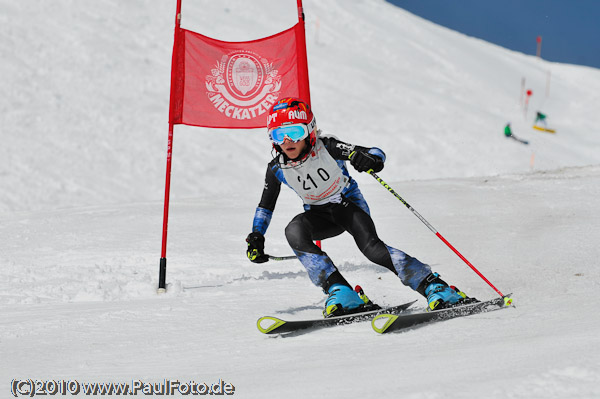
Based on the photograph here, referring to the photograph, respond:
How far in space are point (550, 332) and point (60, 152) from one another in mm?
17783

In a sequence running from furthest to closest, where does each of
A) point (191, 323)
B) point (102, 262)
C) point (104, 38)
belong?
1. point (104, 38)
2. point (102, 262)
3. point (191, 323)

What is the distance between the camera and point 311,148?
14.6 ft

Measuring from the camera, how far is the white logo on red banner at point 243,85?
6.32 metres

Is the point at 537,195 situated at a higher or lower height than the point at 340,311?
lower

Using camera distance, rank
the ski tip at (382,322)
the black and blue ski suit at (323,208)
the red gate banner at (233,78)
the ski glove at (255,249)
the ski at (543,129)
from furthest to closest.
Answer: the ski at (543,129) < the red gate banner at (233,78) < the ski glove at (255,249) < the black and blue ski suit at (323,208) < the ski tip at (382,322)

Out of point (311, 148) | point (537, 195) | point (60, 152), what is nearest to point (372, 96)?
point (60, 152)

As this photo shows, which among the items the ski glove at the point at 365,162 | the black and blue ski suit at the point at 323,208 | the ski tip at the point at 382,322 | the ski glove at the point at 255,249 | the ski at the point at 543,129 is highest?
the ski glove at the point at 365,162

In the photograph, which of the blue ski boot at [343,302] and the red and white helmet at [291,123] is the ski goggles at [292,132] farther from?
the blue ski boot at [343,302]

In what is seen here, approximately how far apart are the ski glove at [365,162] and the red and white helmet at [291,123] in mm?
366

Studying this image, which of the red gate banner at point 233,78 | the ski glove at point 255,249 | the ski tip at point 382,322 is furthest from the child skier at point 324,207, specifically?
the red gate banner at point 233,78

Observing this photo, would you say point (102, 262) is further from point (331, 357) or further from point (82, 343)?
point (331, 357)

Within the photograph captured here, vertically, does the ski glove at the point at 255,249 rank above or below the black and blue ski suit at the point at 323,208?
below

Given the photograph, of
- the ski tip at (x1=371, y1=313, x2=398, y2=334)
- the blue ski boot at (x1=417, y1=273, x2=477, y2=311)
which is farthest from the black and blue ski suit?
the ski tip at (x1=371, y1=313, x2=398, y2=334)

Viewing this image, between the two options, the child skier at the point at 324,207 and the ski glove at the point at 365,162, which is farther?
the ski glove at the point at 365,162
